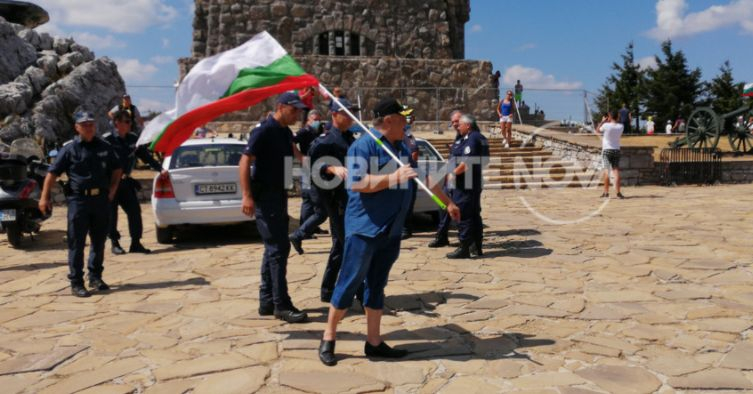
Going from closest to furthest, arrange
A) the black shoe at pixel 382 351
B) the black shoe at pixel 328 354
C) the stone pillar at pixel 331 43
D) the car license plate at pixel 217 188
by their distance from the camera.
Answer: the black shoe at pixel 328 354
the black shoe at pixel 382 351
the car license plate at pixel 217 188
the stone pillar at pixel 331 43

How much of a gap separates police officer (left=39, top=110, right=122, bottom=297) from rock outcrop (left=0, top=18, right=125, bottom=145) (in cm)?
1370

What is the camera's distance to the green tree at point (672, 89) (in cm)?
4241

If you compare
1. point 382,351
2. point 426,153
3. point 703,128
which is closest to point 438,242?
point 426,153

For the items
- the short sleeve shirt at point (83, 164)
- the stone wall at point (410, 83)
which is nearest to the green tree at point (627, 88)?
the stone wall at point (410, 83)

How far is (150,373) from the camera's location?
4.05m

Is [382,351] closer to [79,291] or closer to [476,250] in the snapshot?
[79,291]

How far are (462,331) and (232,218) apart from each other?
4.68 m

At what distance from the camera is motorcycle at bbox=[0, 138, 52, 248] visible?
870 centimetres

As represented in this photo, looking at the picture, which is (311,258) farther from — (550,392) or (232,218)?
(550,392)

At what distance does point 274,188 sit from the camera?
16.9 ft

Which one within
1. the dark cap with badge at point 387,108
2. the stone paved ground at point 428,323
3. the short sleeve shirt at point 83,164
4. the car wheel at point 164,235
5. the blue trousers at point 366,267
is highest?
the dark cap with badge at point 387,108

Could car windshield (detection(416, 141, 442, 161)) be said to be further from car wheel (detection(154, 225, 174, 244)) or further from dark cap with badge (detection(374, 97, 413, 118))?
dark cap with badge (detection(374, 97, 413, 118))

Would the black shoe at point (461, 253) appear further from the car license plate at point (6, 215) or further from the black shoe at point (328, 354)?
the car license plate at point (6, 215)

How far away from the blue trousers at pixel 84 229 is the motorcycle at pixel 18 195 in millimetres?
3053
